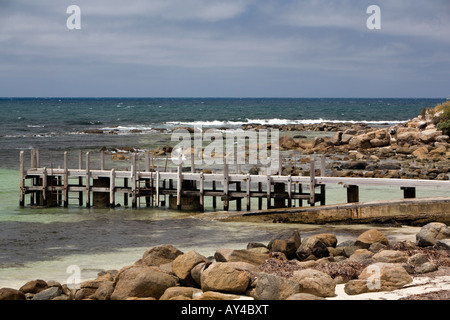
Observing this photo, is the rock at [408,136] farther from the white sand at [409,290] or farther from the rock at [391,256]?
the white sand at [409,290]

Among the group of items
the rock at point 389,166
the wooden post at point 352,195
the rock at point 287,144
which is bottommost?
the wooden post at point 352,195

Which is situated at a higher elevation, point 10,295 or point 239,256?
point 239,256

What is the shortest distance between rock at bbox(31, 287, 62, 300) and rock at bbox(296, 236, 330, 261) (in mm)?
5984

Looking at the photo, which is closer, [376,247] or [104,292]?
[104,292]

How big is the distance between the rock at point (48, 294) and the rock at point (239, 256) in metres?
Result: 3.69

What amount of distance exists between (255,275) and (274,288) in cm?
116

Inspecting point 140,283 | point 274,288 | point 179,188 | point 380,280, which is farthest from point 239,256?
point 179,188

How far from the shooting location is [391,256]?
1561cm

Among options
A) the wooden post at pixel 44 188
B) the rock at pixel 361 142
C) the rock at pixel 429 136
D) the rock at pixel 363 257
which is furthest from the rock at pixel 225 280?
the rock at pixel 361 142

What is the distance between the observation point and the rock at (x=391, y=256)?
15.5 meters

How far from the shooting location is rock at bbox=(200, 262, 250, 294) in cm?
1326

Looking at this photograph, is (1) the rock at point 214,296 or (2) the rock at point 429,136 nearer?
(1) the rock at point 214,296

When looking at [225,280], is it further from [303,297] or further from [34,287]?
[34,287]

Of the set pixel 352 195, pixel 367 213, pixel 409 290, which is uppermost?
pixel 352 195
